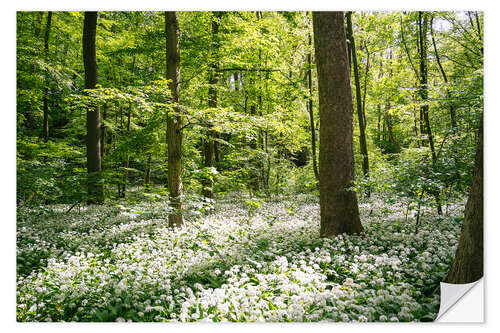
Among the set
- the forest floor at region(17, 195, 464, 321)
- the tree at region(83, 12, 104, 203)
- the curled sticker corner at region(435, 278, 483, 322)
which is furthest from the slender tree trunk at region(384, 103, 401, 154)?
the tree at region(83, 12, 104, 203)

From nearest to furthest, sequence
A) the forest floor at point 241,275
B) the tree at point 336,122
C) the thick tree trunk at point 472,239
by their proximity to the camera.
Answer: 1. the thick tree trunk at point 472,239
2. the forest floor at point 241,275
3. the tree at point 336,122

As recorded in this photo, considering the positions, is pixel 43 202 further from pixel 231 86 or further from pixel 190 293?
pixel 231 86

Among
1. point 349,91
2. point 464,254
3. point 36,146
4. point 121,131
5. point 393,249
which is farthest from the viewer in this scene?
point 121,131

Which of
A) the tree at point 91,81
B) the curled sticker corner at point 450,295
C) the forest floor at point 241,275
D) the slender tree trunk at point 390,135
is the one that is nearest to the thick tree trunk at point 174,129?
the forest floor at point 241,275

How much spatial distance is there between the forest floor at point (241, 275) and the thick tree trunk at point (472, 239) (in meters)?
0.24

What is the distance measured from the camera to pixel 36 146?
4.91 m

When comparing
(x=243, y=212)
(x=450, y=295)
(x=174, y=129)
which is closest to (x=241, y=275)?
(x=450, y=295)

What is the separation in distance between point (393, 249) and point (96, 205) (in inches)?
310

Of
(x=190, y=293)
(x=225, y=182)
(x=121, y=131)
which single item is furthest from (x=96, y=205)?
(x=190, y=293)

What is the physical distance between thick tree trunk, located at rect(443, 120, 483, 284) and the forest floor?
0.24 meters

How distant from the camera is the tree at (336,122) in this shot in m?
4.06

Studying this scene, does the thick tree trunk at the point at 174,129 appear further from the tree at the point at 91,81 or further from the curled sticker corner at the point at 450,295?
the tree at the point at 91,81

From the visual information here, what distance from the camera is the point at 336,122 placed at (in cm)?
411

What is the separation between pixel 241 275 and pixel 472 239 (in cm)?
252
